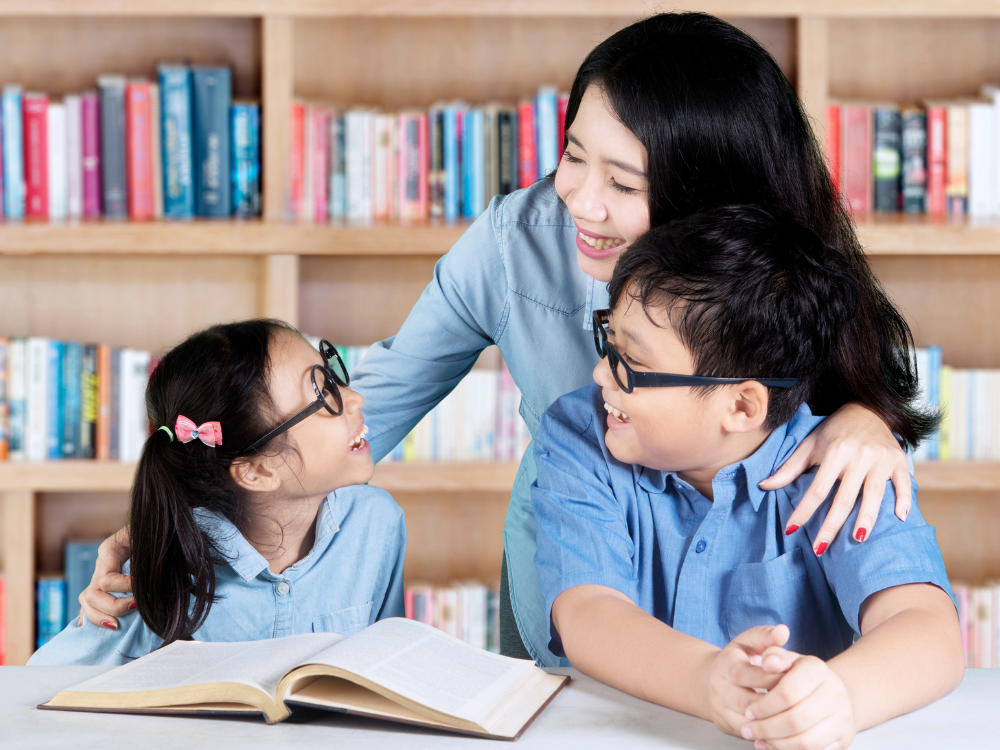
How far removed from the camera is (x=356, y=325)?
2.20 metres

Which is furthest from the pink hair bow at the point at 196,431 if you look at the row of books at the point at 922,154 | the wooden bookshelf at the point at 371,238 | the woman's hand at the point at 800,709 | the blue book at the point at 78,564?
the row of books at the point at 922,154

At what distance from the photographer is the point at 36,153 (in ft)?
6.51

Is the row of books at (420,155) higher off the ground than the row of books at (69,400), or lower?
higher

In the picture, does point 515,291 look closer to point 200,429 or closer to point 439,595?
point 200,429

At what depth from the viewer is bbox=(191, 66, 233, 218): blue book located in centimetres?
195

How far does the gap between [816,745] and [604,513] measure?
35 centimetres

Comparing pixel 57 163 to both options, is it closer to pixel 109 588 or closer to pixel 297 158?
pixel 297 158

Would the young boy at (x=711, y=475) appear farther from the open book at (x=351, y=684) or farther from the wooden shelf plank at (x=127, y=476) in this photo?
the wooden shelf plank at (x=127, y=476)

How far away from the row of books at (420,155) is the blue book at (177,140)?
22cm

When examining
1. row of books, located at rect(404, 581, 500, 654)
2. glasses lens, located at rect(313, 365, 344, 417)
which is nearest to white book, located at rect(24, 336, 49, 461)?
row of books, located at rect(404, 581, 500, 654)

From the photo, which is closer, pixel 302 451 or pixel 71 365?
pixel 302 451

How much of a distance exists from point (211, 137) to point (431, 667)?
1513 mm

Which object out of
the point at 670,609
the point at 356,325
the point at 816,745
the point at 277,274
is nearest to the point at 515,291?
the point at 670,609

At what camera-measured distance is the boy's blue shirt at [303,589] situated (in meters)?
1.10
